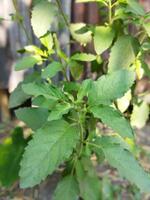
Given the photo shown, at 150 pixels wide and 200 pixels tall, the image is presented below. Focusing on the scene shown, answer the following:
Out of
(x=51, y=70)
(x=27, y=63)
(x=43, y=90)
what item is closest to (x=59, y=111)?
(x=43, y=90)

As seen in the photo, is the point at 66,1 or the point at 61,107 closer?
the point at 61,107

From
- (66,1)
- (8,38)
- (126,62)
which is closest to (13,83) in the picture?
(8,38)

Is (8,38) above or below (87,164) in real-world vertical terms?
above

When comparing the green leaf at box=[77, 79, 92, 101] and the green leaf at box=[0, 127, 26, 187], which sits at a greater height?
the green leaf at box=[77, 79, 92, 101]

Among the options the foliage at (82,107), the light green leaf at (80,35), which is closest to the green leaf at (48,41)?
the foliage at (82,107)

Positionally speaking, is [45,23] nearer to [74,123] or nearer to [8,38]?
[74,123]

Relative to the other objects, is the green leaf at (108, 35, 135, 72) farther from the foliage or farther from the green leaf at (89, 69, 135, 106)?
the green leaf at (89, 69, 135, 106)

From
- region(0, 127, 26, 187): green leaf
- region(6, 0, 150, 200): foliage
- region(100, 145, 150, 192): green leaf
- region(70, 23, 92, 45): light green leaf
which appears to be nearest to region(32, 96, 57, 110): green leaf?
region(6, 0, 150, 200): foliage

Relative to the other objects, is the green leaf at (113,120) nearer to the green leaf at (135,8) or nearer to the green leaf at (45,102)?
the green leaf at (45,102)
